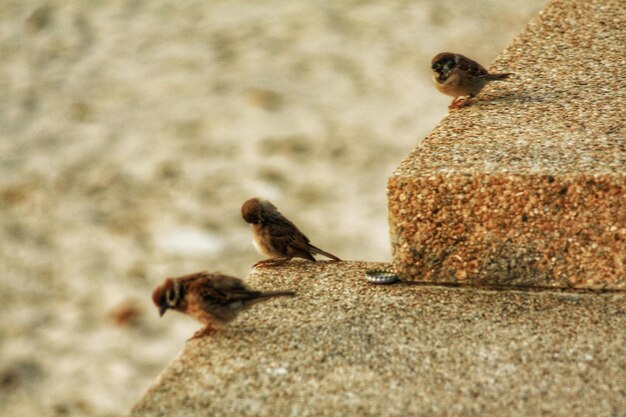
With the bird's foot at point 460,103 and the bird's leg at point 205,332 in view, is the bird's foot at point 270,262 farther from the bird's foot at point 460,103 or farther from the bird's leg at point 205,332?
the bird's foot at point 460,103

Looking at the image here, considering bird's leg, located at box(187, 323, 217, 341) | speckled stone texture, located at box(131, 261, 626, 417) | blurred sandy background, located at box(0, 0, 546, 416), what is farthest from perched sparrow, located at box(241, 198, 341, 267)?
blurred sandy background, located at box(0, 0, 546, 416)

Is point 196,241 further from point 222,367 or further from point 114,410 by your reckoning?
point 222,367

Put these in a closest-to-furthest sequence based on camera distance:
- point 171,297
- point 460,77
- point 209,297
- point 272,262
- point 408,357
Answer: point 408,357 → point 209,297 → point 171,297 → point 272,262 → point 460,77

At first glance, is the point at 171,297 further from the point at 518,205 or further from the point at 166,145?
the point at 166,145

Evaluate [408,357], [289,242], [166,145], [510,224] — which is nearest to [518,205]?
[510,224]

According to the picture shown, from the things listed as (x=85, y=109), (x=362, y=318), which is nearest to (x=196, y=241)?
(x=85, y=109)

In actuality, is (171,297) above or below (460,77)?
below

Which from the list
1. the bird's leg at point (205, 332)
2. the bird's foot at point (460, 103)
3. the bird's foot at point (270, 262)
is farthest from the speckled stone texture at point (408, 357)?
the bird's foot at point (460, 103)
